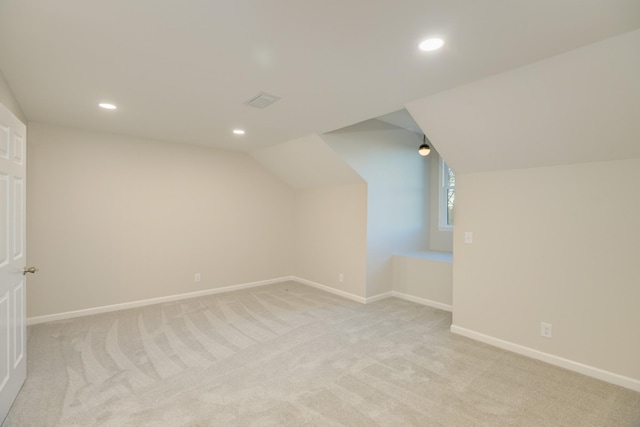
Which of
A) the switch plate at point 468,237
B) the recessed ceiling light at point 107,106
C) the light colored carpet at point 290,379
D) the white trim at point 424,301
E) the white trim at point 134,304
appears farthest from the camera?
the white trim at point 424,301

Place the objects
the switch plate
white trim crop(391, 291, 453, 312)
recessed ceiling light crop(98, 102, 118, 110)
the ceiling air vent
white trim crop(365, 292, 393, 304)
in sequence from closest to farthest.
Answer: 1. the ceiling air vent
2. recessed ceiling light crop(98, 102, 118, 110)
3. the switch plate
4. white trim crop(391, 291, 453, 312)
5. white trim crop(365, 292, 393, 304)

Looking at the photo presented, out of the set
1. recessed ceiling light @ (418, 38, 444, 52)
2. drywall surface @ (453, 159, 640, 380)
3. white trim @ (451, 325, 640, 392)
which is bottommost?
white trim @ (451, 325, 640, 392)

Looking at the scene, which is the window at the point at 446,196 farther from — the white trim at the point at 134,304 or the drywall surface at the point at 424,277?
the white trim at the point at 134,304

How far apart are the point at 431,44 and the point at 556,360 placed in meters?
2.89

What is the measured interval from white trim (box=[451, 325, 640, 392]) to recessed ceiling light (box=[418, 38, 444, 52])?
282 centimetres

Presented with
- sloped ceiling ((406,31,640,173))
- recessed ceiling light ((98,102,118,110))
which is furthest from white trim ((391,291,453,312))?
recessed ceiling light ((98,102,118,110))

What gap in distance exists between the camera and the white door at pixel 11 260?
1947 mm

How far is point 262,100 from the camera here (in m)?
2.80

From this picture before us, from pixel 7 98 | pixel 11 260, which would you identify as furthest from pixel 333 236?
pixel 7 98

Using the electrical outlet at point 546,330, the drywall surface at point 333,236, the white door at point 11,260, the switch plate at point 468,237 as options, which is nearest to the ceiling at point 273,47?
the white door at point 11,260

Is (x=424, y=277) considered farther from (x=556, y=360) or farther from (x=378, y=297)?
(x=556, y=360)

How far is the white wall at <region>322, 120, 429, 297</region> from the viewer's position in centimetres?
434

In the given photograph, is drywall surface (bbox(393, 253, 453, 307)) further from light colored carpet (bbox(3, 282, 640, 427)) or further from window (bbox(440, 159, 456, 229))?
window (bbox(440, 159, 456, 229))

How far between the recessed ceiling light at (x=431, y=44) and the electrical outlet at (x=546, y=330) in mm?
2625
